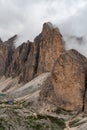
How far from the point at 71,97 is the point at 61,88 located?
22.6ft

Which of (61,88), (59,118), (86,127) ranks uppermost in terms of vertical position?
(61,88)

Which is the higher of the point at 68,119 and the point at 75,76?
the point at 75,76

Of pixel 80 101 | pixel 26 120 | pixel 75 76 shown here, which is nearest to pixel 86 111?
pixel 80 101

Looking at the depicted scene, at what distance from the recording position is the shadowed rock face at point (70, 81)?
182875 millimetres

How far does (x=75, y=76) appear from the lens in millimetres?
189750

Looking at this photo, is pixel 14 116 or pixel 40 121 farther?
pixel 40 121

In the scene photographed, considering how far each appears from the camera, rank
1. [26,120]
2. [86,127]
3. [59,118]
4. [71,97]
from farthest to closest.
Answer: [71,97] → [59,118] → [26,120] → [86,127]

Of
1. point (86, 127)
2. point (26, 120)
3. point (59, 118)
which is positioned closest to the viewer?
point (86, 127)

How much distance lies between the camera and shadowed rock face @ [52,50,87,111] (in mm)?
182875

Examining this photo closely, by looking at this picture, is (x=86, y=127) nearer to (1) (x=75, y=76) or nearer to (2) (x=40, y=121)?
(2) (x=40, y=121)

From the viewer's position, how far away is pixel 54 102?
184875 millimetres

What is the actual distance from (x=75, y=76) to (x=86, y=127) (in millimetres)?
60892

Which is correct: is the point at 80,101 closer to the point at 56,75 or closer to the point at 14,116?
the point at 56,75

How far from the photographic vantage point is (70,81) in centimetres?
18900
